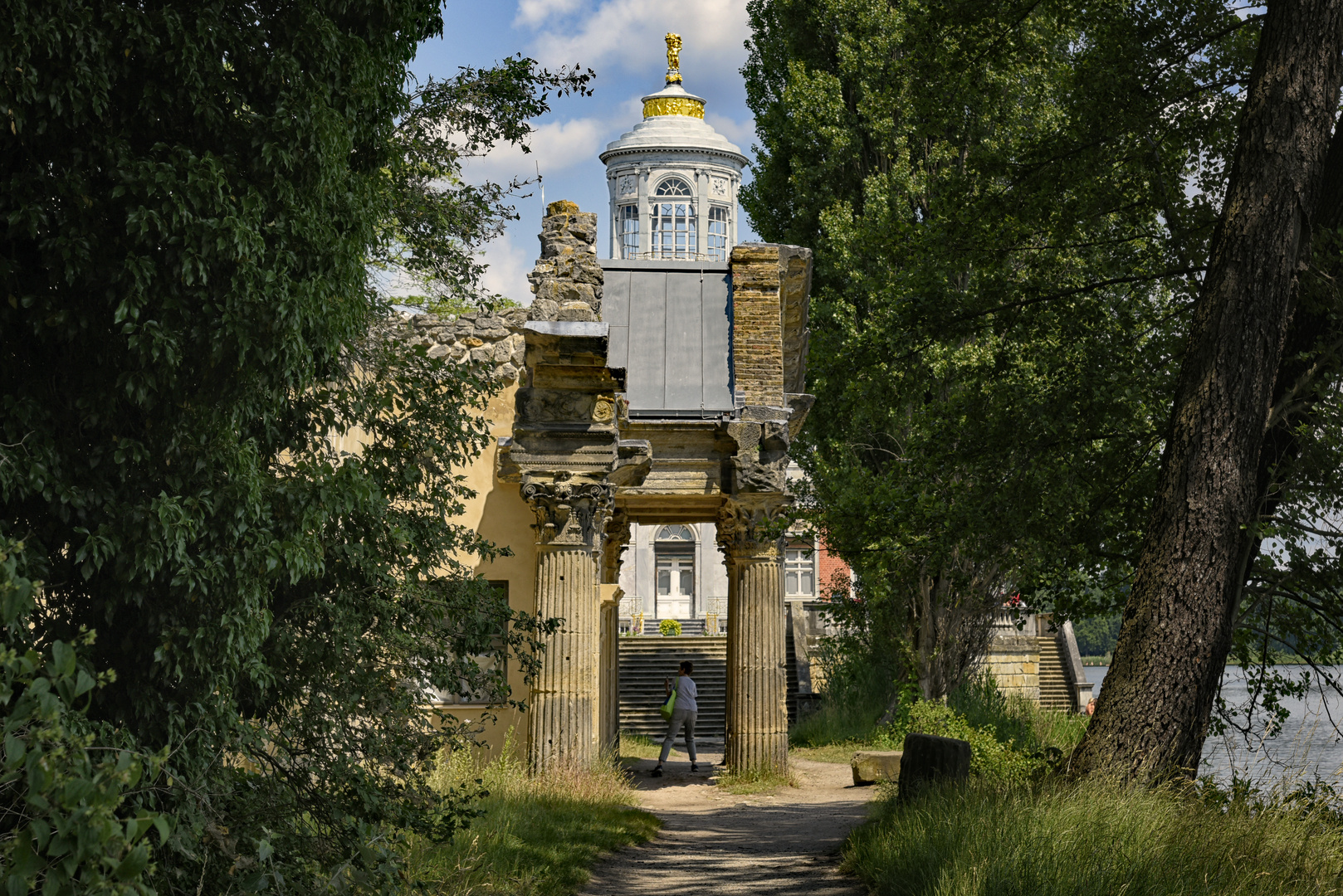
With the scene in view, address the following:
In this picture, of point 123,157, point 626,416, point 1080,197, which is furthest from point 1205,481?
point 626,416

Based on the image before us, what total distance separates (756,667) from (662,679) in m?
14.8

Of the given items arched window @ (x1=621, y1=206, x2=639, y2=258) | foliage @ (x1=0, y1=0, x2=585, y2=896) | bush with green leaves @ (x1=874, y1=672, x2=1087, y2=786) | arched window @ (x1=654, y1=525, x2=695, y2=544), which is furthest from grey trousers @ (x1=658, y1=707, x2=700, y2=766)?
arched window @ (x1=621, y1=206, x2=639, y2=258)

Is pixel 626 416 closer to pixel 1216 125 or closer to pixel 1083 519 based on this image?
pixel 1083 519

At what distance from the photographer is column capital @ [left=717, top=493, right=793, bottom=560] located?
53.6 ft

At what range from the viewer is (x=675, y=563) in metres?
50.1

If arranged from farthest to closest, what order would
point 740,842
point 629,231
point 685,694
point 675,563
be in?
1. point 629,231
2. point 675,563
3. point 685,694
4. point 740,842

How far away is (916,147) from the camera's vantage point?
24484 mm

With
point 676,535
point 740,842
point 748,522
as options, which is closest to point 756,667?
point 748,522

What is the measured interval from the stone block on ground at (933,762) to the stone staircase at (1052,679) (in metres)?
20.8

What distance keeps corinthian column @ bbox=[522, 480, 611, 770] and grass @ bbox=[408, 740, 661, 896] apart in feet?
1.37

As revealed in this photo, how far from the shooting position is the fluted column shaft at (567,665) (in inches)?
543

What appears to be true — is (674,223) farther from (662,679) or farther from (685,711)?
(685,711)

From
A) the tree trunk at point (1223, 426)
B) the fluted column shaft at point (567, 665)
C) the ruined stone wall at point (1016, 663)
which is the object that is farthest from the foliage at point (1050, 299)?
the ruined stone wall at point (1016, 663)

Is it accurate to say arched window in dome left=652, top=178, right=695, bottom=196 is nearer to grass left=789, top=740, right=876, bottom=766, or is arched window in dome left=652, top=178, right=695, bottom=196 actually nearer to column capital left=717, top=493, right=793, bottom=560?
grass left=789, top=740, right=876, bottom=766
